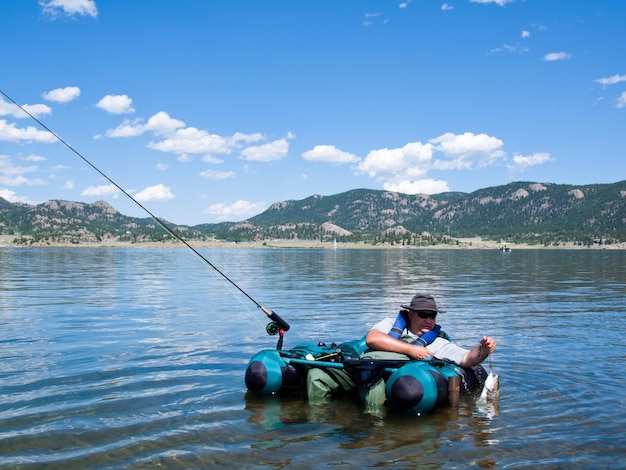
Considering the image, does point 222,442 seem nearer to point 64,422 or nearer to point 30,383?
point 64,422

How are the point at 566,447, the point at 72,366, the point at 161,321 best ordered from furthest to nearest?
the point at 161,321, the point at 72,366, the point at 566,447

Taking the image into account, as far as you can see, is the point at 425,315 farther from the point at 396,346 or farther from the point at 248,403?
the point at 248,403

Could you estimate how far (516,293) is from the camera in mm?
37938

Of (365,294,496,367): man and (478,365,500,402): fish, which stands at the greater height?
(365,294,496,367): man

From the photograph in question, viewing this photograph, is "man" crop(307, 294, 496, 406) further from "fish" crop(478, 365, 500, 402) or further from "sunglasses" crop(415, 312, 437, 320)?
"fish" crop(478, 365, 500, 402)

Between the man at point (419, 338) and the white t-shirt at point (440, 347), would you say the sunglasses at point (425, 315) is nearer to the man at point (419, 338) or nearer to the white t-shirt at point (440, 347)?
the man at point (419, 338)

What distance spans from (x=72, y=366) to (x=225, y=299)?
18364mm

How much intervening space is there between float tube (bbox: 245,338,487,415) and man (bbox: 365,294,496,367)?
237 millimetres

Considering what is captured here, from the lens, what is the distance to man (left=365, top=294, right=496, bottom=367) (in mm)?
11398

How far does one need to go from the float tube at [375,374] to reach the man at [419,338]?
0.78ft

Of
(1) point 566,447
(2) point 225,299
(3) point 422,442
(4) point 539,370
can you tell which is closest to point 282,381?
(3) point 422,442

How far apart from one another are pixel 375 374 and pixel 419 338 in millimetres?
1250

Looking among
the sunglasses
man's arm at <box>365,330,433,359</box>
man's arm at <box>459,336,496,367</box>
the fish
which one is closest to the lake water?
the fish

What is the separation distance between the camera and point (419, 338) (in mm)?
12070
